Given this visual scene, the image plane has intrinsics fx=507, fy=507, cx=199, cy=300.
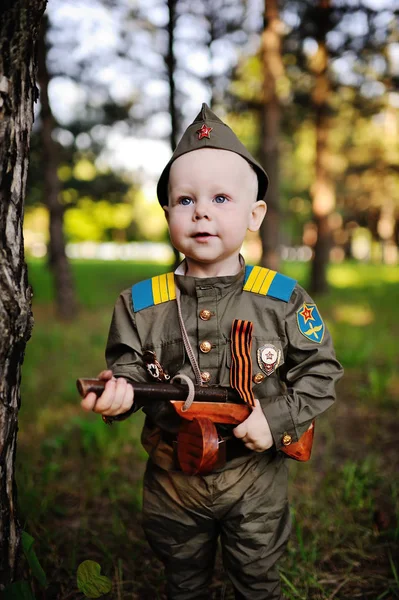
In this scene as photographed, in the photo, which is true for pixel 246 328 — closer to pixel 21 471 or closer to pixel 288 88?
pixel 21 471

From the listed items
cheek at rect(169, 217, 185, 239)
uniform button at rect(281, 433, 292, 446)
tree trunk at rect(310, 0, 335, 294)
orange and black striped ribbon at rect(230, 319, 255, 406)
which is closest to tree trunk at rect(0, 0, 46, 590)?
cheek at rect(169, 217, 185, 239)

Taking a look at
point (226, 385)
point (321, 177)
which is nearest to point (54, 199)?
point (321, 177)

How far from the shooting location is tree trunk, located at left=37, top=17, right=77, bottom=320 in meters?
8.02

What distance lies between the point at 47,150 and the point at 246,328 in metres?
7.46

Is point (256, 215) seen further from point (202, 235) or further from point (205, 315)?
point (205, 315)

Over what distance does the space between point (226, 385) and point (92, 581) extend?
2.58 ft

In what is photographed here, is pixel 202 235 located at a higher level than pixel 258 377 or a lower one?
higher

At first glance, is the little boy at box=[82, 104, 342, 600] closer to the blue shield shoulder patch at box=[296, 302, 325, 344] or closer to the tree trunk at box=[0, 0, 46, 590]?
the blue shield shoulder patch at box=[296, 302, 325, 344]

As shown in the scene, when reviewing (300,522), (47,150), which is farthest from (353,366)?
(47,150)

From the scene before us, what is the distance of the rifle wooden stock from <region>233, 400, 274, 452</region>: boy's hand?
0.09 feet

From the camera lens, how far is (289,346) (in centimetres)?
180

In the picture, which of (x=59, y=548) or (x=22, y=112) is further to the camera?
(x=59, y=548)

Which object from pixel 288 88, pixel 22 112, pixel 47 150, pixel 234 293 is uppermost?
pixel 288 88

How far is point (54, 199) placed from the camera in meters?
8.63
